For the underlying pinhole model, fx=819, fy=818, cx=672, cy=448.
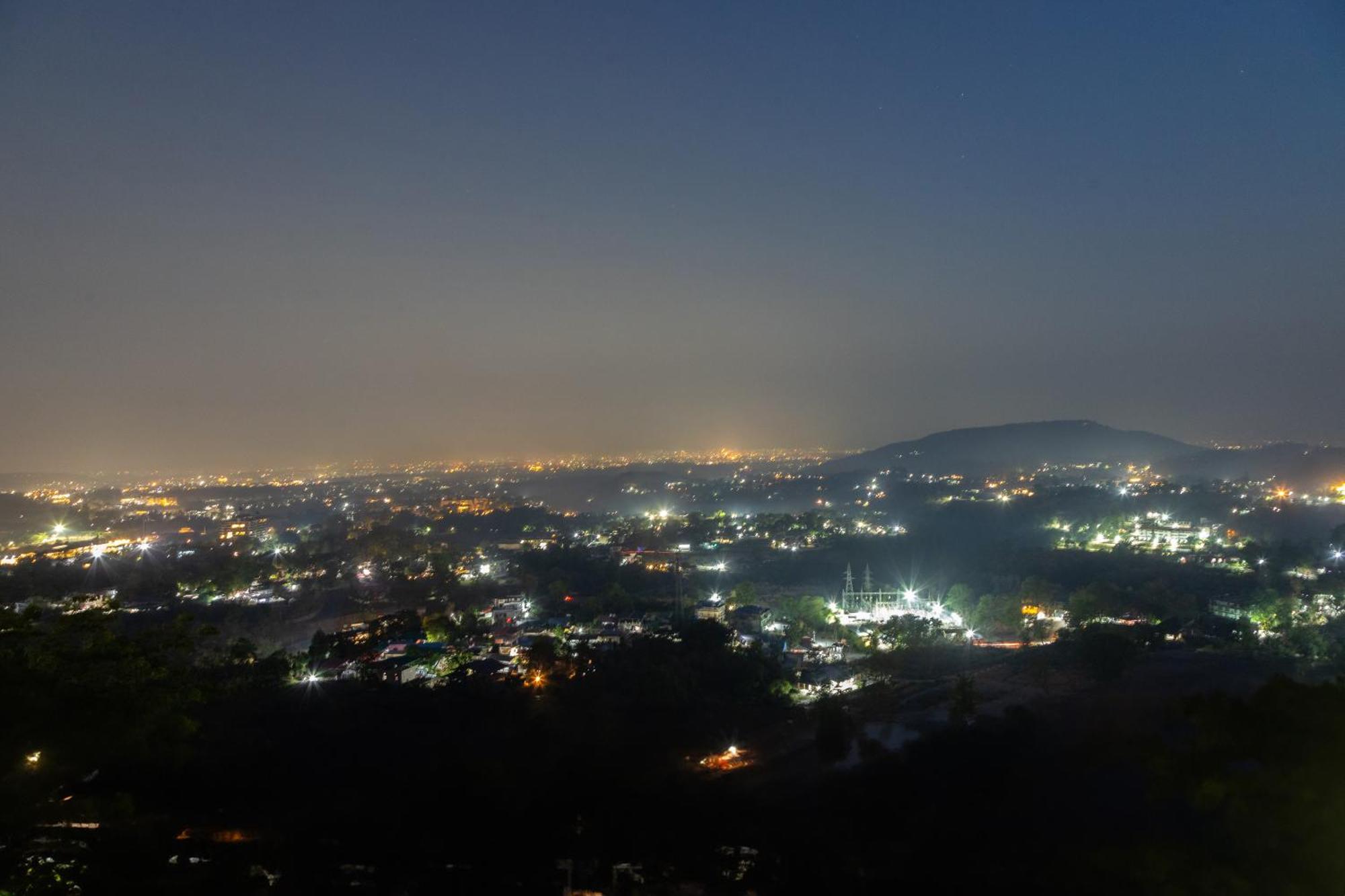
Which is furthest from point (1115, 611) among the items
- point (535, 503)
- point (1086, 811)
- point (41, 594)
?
point (535, 503)

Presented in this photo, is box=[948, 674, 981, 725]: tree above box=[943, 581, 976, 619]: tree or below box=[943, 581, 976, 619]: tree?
above

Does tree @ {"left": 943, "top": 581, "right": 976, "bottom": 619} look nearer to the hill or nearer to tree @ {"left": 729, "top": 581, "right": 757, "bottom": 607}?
tree @ {"left": 729, "top": 581, "right": 757, "bottom": 607}

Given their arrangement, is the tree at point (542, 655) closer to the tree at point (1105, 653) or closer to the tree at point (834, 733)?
the tree at point (834, 733)

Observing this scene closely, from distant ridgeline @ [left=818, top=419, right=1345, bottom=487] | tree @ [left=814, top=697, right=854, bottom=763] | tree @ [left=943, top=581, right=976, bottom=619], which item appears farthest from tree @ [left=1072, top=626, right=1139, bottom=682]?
distant ridgeline @ [left=818, top=419, right=1345, bottom=487]

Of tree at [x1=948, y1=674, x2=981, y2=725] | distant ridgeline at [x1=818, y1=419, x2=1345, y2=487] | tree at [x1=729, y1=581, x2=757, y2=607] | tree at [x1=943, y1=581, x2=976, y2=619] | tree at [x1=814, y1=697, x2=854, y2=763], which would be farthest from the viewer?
distant ridgeline at [x1=818, y1=419, x2=1345, y2=487]

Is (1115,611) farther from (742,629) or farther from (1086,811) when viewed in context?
(1086,811)

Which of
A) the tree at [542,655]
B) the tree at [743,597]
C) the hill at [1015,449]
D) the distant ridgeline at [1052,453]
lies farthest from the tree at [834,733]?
the hill at [1015,449]
